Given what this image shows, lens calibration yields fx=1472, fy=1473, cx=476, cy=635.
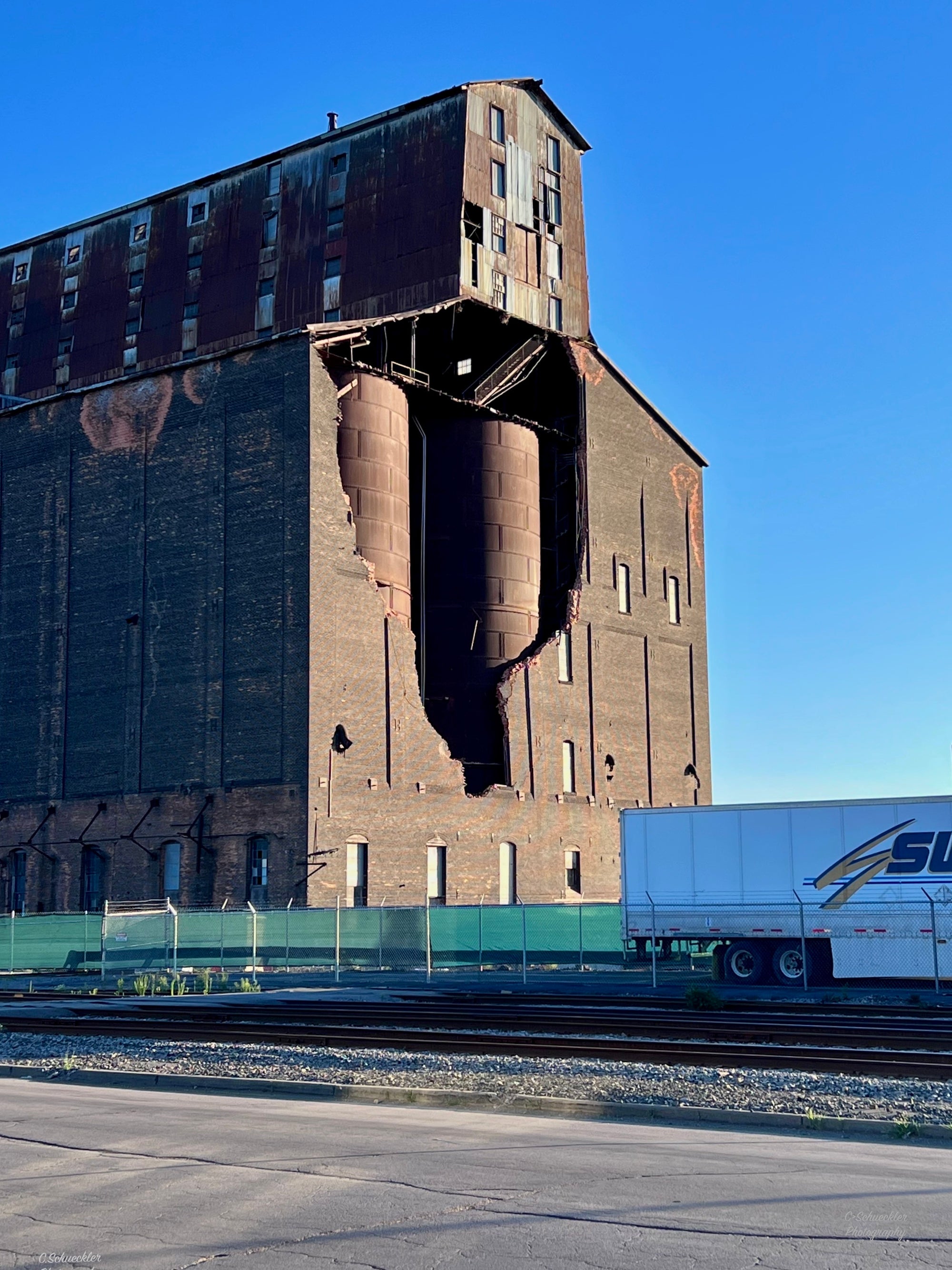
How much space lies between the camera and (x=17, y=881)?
49.9m

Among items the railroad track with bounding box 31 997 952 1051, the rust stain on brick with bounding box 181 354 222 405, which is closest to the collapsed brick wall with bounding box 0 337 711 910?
the rust stain on brick with bounding box 181 354 222 405

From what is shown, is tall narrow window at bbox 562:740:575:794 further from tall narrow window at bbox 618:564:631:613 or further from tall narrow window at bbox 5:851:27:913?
tall narrow window at bbox 5:851:27:913

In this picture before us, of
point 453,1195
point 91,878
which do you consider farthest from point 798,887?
point 91,878

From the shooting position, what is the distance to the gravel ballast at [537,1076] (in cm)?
1422

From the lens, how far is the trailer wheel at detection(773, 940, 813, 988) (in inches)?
1221

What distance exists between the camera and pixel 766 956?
31.6 metres

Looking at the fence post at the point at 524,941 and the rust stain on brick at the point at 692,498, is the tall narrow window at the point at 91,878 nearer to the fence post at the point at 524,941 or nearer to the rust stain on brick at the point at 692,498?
the fence post at the point at 524,941

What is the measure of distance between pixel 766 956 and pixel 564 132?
3652cm

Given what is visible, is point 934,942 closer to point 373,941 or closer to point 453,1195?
point 373,941

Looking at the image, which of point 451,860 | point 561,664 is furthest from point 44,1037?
point 561,664

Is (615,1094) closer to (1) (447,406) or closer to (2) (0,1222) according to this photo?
(2) (0,1222)

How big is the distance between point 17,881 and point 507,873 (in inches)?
655

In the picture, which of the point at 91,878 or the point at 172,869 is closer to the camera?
the point at 172,869

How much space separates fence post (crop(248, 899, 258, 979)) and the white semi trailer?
936 cm
